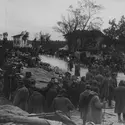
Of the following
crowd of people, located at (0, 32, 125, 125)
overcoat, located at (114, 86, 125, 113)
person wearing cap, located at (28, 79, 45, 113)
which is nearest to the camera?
crowd of people, located at (0, 32, 125, 125)

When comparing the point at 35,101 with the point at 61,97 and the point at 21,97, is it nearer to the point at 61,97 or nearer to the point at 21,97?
the point at 21,97

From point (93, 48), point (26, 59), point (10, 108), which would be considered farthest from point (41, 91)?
point (93, 48)

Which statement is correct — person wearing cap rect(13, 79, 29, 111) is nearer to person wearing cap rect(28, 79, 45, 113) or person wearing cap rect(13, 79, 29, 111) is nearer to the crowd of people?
the crowd of people

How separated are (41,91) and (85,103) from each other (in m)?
1.61

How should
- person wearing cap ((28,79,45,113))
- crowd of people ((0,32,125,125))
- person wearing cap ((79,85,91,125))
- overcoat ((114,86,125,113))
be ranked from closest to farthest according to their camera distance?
crowd of people ((0,32,125,125)), person wearing cap ((79,85,91,125)), person wearing cap ((28,79,45,113)), overcoat ((114,86,125,113))

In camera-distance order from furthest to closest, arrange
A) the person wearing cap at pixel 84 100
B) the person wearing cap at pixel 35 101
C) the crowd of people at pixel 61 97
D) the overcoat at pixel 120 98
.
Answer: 1. the overcoat at pixel 120 98
2. the person wearing cap at pixel 35 101
3. the person wearing cap at pixel 84 100
4. the crowd of people at pixel 61 97

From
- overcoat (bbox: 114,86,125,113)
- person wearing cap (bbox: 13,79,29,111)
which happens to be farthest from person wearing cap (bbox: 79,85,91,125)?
overcoat (bbox: 114,86,125,113)

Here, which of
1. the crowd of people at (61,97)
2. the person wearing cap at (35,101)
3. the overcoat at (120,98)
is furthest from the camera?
the overcoat at (120,98)

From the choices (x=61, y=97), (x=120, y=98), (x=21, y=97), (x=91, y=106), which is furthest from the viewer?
(x=120, y=98)

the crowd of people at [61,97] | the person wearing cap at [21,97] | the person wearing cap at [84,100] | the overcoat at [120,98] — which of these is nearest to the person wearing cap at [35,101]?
the crowd of people at [61,97]

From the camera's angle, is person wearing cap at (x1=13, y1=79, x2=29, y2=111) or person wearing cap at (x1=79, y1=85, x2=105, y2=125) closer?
person wearing cap at (x1=79, y1=85, x2=105, y2=125)

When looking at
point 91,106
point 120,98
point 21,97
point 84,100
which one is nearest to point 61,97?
point 84,100

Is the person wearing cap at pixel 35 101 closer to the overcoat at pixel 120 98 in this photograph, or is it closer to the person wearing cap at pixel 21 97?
the person wearing cap at pixel 21 97

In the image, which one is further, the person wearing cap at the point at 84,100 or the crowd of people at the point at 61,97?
the person wearing cap at the point at 84,100
